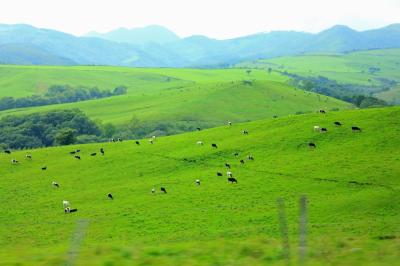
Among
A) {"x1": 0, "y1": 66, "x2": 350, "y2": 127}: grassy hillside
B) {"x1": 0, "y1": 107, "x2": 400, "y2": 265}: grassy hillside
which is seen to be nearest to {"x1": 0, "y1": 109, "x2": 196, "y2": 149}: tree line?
{"x1": 0, "y1": 66, "x2": 350, "y2": 127}: grassy hillside

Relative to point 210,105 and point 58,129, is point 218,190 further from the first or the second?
point 210,105

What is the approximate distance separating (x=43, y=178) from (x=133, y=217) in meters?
21.4

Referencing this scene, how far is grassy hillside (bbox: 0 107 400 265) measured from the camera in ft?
Answer: 90.1

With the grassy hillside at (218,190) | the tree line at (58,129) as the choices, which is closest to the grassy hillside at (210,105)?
the tree line at (58,129)

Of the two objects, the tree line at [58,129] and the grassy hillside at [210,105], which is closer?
the tree line at [58,129]

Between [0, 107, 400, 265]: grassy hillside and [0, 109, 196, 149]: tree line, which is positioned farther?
[0, 109, 196, 149]: tree line

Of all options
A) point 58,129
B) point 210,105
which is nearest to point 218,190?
point 58,129

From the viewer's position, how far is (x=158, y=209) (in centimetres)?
4625

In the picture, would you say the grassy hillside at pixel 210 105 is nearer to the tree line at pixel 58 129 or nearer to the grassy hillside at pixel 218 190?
the tree line at pixel 58 129

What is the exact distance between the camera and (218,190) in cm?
5019

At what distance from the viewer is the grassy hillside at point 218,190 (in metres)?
27.5

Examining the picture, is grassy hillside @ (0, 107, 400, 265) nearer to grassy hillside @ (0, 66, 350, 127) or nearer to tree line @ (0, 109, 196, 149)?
tree line @ (0, 109, 196, 149)

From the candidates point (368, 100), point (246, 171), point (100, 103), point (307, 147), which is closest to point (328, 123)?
point (307, 147)

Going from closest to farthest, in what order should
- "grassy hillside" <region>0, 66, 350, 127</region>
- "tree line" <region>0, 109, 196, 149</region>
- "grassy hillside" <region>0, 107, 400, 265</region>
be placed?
"grassy hillside" <region>0, 107, 400, 265</region>, "tree line" <region>0, 109, 196, 149</region>, "grassy hillside" <region>0, 66, 350, 127</region>
